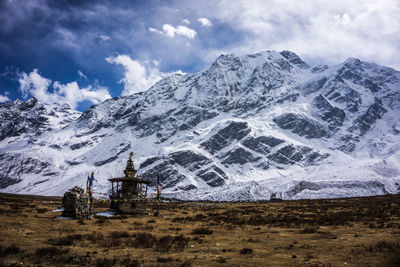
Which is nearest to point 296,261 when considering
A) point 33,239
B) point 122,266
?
point 122,266

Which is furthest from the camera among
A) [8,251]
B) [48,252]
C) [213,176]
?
[213,176]

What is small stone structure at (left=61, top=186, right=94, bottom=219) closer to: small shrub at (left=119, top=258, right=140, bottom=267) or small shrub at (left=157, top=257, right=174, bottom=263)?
small shrub at (left=119, top=258, right=140, bottom=267)

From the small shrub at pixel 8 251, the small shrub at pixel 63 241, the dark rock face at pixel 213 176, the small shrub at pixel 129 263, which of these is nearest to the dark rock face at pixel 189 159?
the dark rock face at pixel 213 176

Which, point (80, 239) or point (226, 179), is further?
point (226, 179)

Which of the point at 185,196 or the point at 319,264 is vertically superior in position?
the point at 319,264

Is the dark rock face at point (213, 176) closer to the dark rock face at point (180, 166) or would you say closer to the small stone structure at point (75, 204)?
the dark rock face at point (180, 166)

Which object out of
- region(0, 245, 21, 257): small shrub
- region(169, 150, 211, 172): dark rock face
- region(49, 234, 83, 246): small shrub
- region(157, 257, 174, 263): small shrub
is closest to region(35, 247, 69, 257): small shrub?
region(0, 245, 21, 257): small shrub

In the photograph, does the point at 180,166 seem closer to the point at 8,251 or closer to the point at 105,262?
the point at 8,251

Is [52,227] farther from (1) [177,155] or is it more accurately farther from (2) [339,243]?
(1) [177,155]

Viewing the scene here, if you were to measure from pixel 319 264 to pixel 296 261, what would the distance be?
41.2 inches

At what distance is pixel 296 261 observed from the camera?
1276 centimetres

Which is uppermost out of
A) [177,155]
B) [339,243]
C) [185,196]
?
[177,155]

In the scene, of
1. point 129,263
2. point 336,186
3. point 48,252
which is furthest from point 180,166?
point 129,263

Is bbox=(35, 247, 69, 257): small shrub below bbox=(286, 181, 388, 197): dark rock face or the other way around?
the other way around
